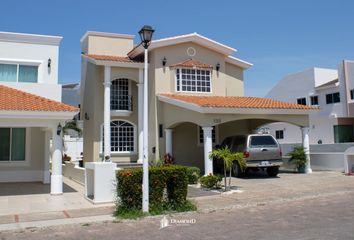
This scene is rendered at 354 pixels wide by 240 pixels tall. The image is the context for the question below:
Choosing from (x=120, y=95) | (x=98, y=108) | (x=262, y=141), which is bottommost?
(x=262, y=141)

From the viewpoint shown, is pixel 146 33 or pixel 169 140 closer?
pixel 146 33

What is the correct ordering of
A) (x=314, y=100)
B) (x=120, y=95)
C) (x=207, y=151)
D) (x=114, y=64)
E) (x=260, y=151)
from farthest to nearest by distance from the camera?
(x=314, y=100)
(x=120, y=95)
(x=114, y=64)
(x=260, y=151)
(x=207, y=151)

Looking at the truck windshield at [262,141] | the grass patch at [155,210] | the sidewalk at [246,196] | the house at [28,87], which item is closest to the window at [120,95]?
the house at [28,87]

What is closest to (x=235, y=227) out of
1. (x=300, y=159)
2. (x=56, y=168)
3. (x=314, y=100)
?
(x=56, y=168)

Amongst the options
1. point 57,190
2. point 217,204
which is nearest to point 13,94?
point 57,190

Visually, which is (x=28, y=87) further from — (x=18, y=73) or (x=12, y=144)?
(x=12, y=144)

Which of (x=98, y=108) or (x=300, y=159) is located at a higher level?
(x=98, y=108)

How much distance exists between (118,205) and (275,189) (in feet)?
20.7

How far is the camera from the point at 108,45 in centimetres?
2270

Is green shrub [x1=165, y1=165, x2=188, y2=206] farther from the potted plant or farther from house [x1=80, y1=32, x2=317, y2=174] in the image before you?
the potted plant

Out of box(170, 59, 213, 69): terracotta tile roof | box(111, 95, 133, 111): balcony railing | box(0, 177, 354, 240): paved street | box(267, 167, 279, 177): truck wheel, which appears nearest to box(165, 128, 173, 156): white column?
box(111, 95, 133, 111): balcony railing

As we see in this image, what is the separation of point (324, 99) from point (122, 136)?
20.0m

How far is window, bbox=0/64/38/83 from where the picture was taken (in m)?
17.2

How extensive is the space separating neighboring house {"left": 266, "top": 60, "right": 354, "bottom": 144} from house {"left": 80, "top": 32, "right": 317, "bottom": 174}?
12801 millimetres
